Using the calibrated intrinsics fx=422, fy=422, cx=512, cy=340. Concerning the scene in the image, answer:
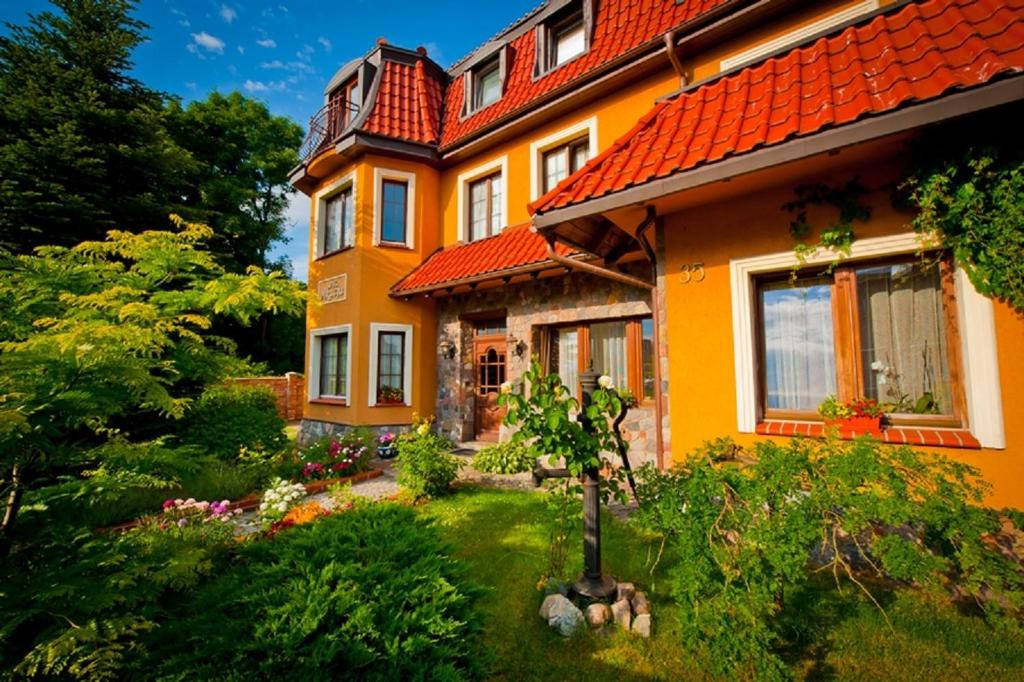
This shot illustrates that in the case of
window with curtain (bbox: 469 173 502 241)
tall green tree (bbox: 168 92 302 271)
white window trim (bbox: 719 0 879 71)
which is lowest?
window with curtain (bbox: 469 173 502 241)

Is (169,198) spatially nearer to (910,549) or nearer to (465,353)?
(465,353)

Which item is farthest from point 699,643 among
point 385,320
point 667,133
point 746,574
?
point 385,320

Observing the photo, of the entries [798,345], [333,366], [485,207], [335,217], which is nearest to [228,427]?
[333,366]

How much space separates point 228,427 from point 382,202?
5.39m

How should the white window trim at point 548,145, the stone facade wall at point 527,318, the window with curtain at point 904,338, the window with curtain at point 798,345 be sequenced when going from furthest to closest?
the white window trim at point 548,145 → the stone facade wall at point 527,318 → the window with curtain at point 798,345 → the window with curtain at point 904,338

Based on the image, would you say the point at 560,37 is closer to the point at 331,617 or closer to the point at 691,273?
the point at 691,273

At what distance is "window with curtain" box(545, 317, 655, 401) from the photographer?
21.4 feet

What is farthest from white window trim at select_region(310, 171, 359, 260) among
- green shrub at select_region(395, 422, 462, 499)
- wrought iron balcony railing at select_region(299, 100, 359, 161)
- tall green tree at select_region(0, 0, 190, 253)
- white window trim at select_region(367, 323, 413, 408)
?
green shrub at select_region(395, 422, 462, 499)

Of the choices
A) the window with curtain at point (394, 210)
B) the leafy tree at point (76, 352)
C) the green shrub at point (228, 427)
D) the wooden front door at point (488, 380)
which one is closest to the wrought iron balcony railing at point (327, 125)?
the window with curtain at point (394, 210)

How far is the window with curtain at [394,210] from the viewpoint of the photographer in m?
9.41

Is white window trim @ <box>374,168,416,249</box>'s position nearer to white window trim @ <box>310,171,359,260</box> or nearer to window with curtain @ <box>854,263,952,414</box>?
white window trim @ <box>310,171,359,260</box>

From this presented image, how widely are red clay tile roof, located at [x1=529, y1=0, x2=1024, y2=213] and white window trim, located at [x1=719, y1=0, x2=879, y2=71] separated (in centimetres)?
91

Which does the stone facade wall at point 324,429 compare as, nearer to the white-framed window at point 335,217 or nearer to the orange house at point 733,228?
the orange house at point 733,228

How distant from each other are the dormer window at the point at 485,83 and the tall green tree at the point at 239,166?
11615mm
